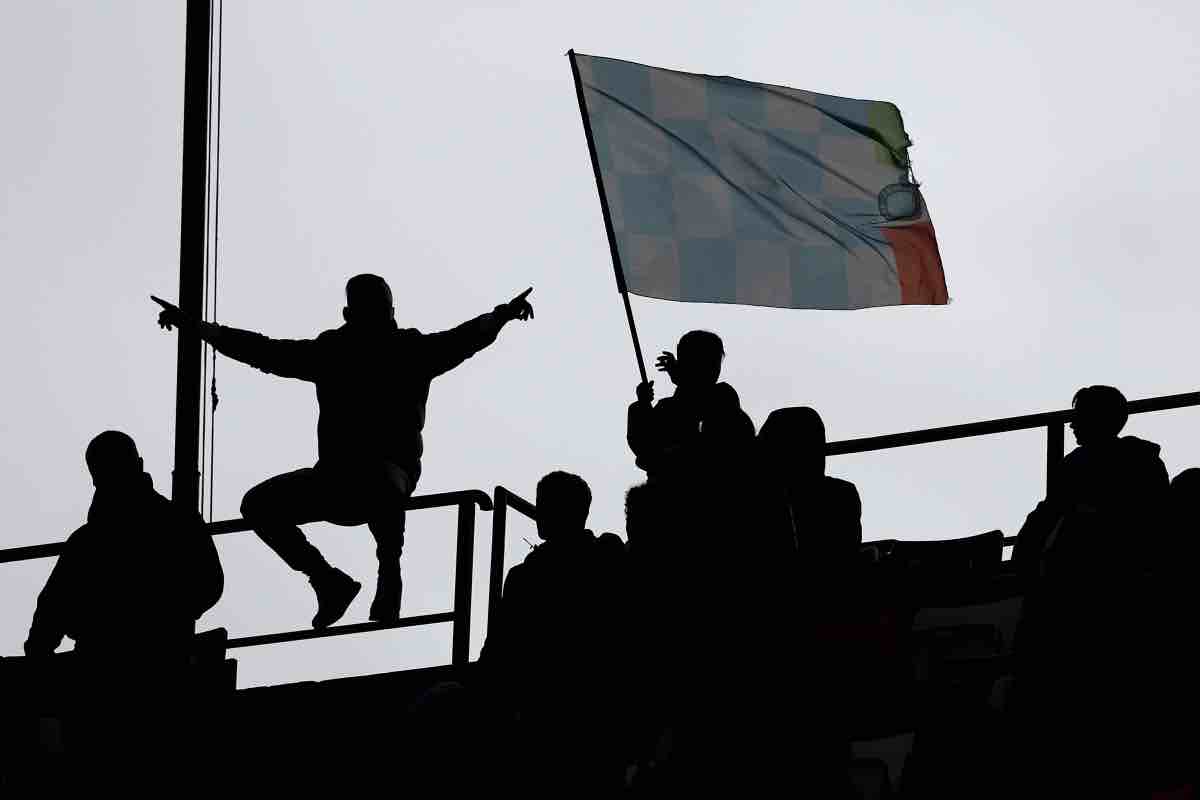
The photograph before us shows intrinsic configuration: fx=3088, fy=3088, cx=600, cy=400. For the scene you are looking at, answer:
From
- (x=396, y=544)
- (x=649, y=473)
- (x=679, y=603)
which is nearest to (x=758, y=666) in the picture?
(x=679, y=603)

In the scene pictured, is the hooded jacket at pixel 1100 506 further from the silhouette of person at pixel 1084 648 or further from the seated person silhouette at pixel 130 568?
the seated person silhouette at pixel 130 568

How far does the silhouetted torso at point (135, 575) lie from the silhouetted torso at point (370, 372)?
3.46 feet

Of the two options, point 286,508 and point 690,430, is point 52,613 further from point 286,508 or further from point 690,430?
point 690,430

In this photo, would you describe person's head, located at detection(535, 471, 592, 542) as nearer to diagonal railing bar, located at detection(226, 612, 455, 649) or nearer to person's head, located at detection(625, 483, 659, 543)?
person's head, located at detection(625, 483, 659, 543)

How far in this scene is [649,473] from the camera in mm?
14523

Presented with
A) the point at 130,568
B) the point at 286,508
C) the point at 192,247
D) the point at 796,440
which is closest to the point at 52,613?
the point at 130,568

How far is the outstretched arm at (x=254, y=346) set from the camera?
1670 cm

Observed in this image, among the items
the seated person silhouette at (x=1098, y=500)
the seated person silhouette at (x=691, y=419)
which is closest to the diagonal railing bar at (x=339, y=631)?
the seated person silhouette at (x=691, y=419)

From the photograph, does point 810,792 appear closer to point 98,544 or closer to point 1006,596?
point 1006,596

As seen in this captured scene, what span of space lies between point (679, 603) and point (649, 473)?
43.8 inches

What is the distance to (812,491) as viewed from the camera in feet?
47.4

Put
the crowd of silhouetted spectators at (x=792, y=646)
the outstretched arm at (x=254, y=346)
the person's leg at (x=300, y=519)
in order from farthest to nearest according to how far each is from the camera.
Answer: the outstretched arm at (x=254, y=346)
the person's leg at (x=300, y=519)
the crowd of silhouetted spectators at (x=792, y=646)

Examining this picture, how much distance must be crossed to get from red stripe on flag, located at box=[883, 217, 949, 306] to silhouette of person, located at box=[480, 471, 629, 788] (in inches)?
258

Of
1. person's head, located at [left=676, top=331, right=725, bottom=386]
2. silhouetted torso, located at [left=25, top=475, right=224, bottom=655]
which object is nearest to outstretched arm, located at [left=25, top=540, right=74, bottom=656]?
silhouetted torso, located at [left=25, top=475, right=224, bottom=655]
